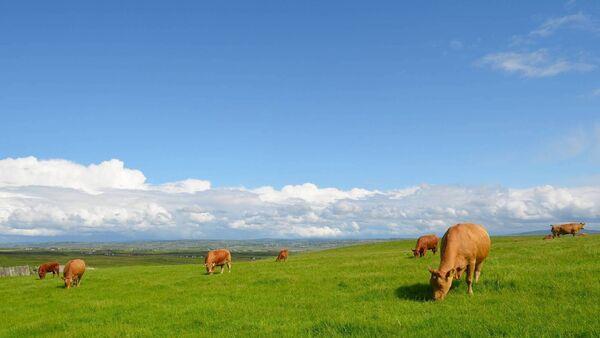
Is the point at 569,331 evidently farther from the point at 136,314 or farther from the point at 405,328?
the point at 136,314

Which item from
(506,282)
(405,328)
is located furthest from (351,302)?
(506,282)

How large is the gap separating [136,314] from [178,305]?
1867 mm

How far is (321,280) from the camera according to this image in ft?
77.2

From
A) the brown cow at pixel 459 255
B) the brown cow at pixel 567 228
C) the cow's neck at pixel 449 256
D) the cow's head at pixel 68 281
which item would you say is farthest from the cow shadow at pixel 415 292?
the brown cow at pixel 567 228

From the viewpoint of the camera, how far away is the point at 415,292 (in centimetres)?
1742

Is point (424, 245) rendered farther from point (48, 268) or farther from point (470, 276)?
point (48, 268)

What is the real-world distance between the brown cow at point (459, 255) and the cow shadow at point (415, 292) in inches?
28.6

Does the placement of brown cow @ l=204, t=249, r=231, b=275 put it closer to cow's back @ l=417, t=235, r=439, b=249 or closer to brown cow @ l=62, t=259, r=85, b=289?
brown cow @ l=62, t=259, r=85, b=289

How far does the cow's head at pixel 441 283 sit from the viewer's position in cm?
1566

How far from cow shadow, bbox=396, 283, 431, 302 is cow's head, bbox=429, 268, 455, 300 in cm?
45

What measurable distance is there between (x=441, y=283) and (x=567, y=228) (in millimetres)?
47432

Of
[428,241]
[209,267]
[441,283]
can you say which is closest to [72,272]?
[209,267]

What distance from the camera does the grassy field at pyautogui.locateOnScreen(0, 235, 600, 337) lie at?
12562 millimetres

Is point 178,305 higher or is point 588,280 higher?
point 588,280
